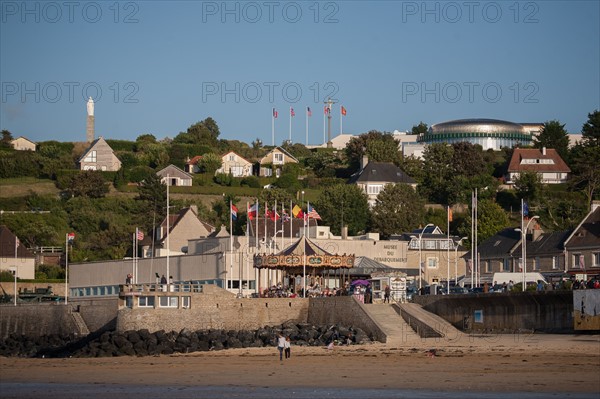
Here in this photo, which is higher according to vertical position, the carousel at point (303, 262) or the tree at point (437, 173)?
the tree at point (437, 173)

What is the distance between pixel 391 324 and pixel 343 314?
3.51m

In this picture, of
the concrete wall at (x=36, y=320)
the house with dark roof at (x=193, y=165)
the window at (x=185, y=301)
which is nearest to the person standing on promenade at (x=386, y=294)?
the window at (x=185, y=301)

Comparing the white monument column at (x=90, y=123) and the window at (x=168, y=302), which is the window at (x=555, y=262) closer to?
the window at (x=168, y=302)

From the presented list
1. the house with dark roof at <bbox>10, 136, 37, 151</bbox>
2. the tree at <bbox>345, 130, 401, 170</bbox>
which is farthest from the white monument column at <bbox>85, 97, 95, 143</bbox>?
the tree at <bbox>345, 130, 401, 170</bbox>

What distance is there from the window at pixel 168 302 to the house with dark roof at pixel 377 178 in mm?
70320

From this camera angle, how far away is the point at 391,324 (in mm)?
58594

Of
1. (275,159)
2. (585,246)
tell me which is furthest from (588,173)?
(585,246)

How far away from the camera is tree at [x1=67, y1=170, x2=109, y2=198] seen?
133 metres

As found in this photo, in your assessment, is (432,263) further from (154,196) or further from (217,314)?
(154,196)

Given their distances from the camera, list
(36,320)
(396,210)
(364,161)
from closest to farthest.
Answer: (36,320), (396,210), (364,161)

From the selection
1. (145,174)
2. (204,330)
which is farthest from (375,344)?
(145,174)

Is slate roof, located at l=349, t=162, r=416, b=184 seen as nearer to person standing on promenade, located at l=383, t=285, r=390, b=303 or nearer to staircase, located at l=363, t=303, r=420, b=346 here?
person standing on promenade, located at l=383, t=285, r=390, b=303

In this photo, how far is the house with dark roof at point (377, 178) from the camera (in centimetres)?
13400

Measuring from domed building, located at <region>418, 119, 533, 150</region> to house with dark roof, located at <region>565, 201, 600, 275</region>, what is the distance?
93.1 metres
